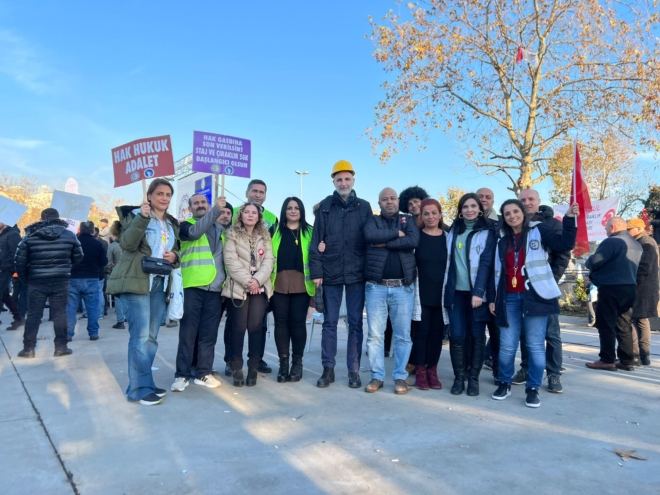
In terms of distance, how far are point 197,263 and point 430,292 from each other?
2.34 metres

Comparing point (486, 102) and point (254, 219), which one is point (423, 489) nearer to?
point (254, 219)

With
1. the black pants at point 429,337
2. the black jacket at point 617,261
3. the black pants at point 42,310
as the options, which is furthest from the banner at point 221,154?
the black jacket at point 617,261

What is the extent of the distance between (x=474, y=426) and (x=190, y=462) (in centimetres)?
209

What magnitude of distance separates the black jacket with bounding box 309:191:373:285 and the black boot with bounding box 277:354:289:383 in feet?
3.09

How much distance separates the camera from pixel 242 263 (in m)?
4.69

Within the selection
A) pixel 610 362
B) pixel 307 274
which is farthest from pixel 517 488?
pixel 610 362

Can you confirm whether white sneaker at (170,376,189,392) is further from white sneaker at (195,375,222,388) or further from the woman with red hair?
the woman with red hair

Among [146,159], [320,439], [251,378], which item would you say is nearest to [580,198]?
[320,439]

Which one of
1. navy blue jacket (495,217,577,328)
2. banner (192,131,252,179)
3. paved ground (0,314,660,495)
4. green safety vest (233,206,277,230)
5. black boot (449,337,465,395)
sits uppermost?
banner (192,131,252,179)

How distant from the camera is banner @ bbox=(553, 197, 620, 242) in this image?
39.3 feet

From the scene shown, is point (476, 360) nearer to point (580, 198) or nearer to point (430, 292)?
point (430, 292)

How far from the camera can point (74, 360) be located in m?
5.91

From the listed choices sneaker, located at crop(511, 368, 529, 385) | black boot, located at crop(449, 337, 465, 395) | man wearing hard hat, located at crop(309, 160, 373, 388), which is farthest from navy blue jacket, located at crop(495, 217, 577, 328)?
man wearing hard hat, located at crop(309, 160, 373, 388)

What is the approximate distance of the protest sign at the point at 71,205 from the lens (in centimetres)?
A: 727
